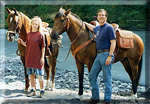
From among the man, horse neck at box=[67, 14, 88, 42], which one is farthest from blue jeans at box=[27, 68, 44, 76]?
the man

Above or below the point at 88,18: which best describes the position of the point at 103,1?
above

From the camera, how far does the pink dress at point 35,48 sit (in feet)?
13.3

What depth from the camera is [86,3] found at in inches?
219

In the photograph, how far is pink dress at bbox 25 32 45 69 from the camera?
4.04 metres

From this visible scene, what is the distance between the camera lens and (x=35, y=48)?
405 cm

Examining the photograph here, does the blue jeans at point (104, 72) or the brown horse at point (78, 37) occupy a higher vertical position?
the brown horse at point (78, 37)

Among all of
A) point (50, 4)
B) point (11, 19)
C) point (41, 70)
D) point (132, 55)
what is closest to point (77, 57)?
point (41, 70)

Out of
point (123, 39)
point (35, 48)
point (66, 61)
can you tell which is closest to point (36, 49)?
point (35, 48)

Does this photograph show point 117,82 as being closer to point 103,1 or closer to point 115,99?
point 115,99

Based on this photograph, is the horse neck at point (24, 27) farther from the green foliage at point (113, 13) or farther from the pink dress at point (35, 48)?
the green foliage at point (113, 13)

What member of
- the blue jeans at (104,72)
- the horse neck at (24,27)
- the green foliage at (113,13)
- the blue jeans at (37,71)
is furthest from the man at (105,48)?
the green foliage at (113,13)

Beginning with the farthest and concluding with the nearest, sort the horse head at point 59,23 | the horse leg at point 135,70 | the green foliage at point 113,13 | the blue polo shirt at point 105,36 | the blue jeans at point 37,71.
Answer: the green foliage at point 113,13, the horse leg at point 135,70, the blue jeans at point 37,71, the horse head at point 59,23, the blue polo shirt at point 105,36

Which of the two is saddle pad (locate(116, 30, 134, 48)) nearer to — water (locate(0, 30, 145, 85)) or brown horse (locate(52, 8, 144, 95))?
brown horse (locate(52, 8, 144, 95))

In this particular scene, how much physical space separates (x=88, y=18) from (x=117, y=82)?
74.6 inches
